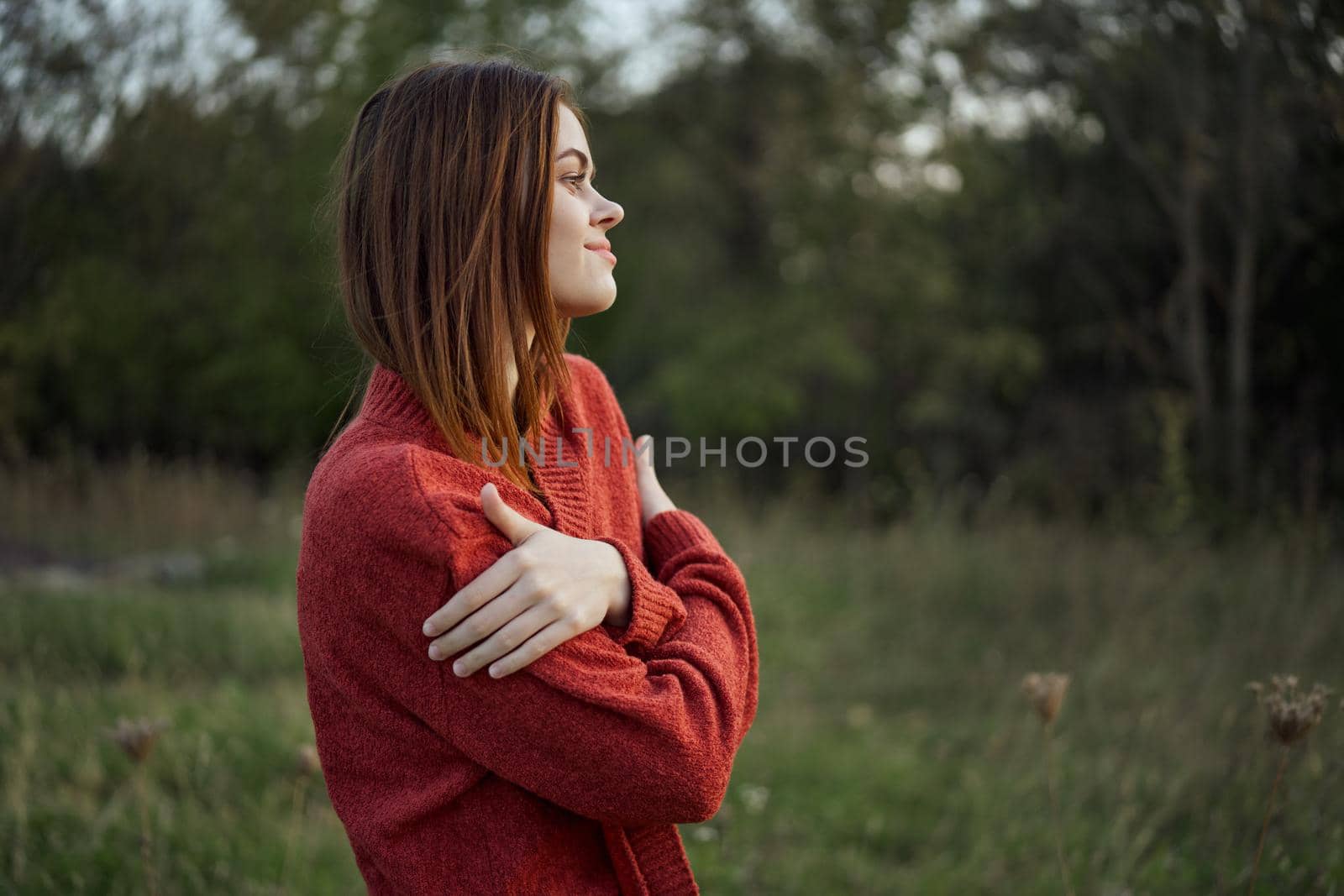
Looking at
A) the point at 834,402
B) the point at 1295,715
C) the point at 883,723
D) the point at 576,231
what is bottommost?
the point at 834,402

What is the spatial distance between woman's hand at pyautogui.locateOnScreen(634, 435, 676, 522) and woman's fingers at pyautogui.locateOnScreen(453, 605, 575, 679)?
0.51 metres

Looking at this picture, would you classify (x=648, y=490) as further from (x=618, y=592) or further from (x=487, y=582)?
(x=487, y=582)

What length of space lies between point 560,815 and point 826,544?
591 centimetres

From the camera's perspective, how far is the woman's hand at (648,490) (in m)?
1.70

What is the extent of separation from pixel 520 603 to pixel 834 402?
9622mm

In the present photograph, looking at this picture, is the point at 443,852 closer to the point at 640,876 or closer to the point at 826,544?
the point at 640,876

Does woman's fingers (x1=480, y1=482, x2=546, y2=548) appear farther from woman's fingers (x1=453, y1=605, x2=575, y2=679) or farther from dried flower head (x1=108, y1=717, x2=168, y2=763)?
dried flower head (x1=108, y1=717, x2=168, y2=763)

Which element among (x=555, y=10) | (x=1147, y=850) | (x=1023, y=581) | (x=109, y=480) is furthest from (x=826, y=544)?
(x=555, y=10)

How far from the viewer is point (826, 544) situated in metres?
7.09

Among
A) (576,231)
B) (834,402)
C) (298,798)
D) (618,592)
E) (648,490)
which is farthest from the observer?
(834,402)

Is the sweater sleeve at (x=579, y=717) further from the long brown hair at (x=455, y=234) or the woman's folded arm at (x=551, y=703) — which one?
the long brown hair at (x=455, y=234)

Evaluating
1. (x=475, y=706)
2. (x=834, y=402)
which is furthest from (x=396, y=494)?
(x=834, y=402)

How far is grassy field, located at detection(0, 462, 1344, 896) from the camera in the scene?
2709 mm

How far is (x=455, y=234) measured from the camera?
1.31 metres
